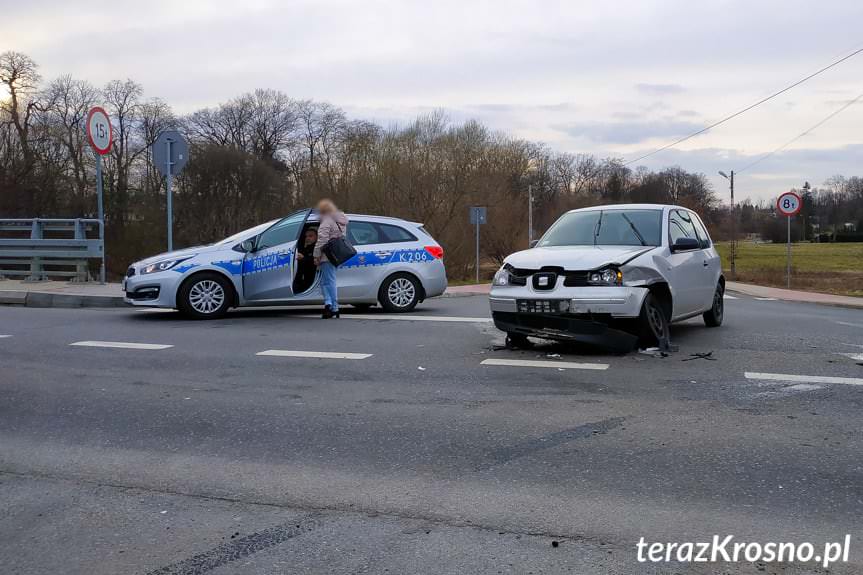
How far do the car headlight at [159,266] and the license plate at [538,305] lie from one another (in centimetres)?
572

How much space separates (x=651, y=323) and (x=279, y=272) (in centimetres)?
590

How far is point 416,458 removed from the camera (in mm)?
4668

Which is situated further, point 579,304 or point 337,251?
point 337,251

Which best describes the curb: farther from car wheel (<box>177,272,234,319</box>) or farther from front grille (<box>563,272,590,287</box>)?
front grille (<box>563,272,590,287</box>)

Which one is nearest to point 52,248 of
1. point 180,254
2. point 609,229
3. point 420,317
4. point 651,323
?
point 180,254

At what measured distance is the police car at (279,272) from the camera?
1138 cm

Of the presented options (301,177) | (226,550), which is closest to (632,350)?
(226,550)

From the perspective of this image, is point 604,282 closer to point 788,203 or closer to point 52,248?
point 52,248

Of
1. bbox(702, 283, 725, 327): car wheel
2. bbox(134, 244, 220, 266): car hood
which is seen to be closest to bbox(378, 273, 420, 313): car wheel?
bbox(134, 244, 220, 266): car hood

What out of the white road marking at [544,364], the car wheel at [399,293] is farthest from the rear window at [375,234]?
the white road marking at [544,364]

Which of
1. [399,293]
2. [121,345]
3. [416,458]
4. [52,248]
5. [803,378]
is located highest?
[52,248]

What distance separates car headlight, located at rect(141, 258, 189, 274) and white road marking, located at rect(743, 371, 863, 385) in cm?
797

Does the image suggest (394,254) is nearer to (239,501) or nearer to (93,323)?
(93,323)

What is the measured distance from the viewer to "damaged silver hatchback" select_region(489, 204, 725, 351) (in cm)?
782
